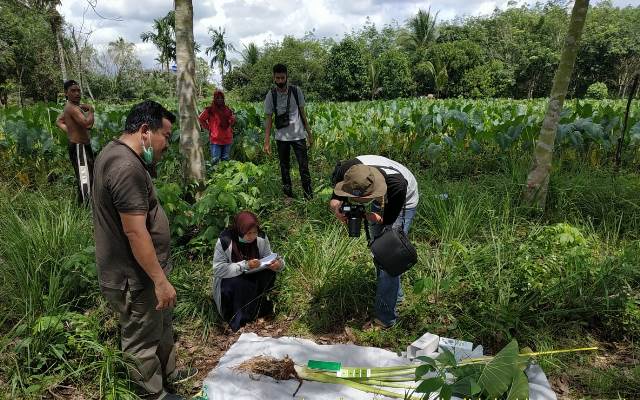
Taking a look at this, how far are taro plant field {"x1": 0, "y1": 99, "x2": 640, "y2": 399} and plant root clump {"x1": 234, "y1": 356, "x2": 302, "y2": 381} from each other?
1.30ft

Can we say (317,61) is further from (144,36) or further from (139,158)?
(139,158)

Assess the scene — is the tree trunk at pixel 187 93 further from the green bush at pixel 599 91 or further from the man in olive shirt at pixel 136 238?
the green bush at pixel 599 91

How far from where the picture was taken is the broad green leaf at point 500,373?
6.13ft

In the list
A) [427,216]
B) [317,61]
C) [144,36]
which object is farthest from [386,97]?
[427,216]

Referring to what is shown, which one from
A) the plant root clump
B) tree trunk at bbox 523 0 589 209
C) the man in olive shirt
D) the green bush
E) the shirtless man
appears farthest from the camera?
the green bush

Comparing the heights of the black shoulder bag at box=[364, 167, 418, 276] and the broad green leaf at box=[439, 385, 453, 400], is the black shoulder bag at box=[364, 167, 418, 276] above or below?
above

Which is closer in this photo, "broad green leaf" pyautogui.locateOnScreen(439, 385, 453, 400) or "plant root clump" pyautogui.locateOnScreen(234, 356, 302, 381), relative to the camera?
"broad green leaf" pyautogui.locateOnScreen(439, 385, 453, 400)

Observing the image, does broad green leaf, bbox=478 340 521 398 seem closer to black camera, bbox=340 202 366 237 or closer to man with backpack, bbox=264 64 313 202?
black camera, bbox=340 202 366 237

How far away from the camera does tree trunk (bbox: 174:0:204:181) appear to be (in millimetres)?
4090

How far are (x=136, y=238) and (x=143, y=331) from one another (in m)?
0.63

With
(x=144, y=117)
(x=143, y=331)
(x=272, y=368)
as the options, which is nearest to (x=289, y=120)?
(x=144, y=117)

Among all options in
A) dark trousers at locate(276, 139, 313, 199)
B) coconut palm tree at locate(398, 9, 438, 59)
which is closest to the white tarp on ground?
dark trousers at locate(276, 139, 313, 199)

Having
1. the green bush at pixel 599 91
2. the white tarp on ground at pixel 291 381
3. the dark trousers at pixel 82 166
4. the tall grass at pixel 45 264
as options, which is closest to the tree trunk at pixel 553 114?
the white tarp on ground at pixel 291 381

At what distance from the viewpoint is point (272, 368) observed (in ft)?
8.55
